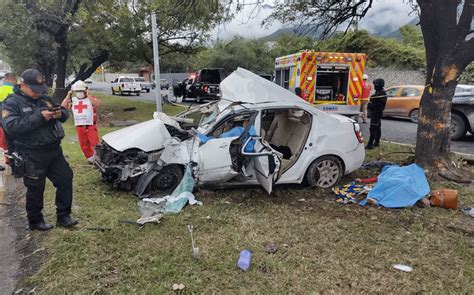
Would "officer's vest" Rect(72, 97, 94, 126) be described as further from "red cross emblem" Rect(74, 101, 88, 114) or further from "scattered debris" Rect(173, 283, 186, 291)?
"scattered debris" Rect(173, 283, 186, 291)

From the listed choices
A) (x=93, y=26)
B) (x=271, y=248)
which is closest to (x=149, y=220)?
(x=271, y=248)

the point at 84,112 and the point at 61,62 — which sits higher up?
the point at 61,62

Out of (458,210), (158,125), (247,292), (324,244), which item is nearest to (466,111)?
(458,210)

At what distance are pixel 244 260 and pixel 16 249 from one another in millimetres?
2382

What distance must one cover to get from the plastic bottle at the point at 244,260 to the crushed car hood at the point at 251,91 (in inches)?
91.4

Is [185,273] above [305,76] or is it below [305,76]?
below

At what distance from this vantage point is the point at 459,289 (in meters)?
2.88

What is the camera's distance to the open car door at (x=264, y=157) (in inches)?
176

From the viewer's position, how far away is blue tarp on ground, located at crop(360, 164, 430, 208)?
4531mm

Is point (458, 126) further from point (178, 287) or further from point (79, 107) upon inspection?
point (79, 107)

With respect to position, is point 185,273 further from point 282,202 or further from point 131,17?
point 131,17

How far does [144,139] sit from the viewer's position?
15.7 feet

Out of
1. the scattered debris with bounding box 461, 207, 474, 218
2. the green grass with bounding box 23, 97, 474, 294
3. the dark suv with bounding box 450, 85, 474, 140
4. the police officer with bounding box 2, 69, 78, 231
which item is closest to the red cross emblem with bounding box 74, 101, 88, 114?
the green grass with bounding box 23, 97, 474, 294

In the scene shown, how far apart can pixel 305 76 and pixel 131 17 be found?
6890 mm
